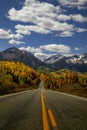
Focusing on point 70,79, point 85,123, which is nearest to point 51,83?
point 70,79

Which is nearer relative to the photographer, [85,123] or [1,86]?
[85,123]

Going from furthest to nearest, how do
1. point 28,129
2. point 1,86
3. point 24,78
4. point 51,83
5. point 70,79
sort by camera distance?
point 70,79 < point 24,78 < point 51,83 < point 1,86 < point 28,129

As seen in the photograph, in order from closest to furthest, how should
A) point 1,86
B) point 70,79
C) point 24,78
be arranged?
point 1,86 < point 24,78 < point 70,79

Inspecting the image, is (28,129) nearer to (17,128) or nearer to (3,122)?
(17,128)

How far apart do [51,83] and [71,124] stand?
151433 mm

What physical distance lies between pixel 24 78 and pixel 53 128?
166 m

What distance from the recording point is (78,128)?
26.3ft

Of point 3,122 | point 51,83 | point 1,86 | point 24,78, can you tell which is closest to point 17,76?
point 24,78

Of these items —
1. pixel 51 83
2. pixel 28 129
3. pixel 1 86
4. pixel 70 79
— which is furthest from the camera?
pixel 70 79

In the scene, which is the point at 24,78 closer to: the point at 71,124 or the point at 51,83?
the point at 51,83

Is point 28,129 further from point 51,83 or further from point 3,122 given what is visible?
point 51,83

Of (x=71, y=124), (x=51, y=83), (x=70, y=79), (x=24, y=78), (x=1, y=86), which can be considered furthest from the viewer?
(x=70, y=79)

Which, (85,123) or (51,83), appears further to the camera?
(51,83)

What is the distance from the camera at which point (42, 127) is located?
804 centimetres
